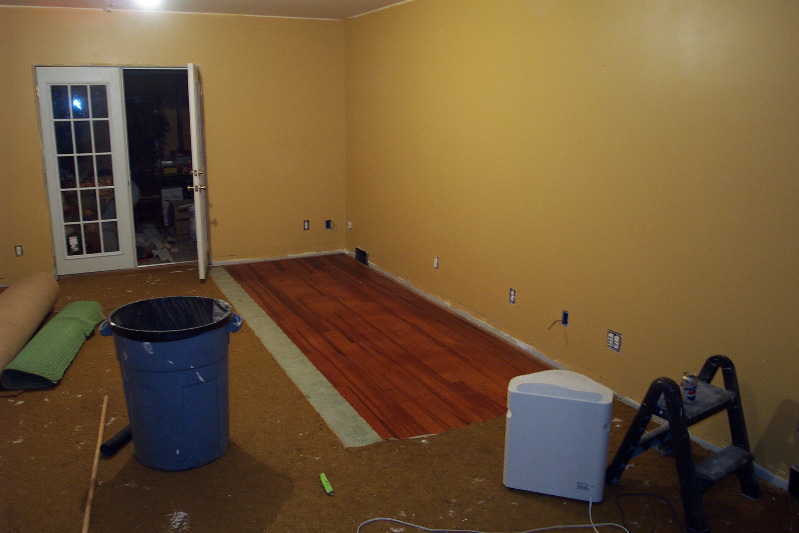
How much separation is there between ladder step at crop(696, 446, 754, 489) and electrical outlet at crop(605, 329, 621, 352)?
0.98 metres

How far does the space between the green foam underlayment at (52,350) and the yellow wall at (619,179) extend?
284cm

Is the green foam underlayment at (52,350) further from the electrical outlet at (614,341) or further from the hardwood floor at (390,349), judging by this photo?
the electrical outlet at (614,341)

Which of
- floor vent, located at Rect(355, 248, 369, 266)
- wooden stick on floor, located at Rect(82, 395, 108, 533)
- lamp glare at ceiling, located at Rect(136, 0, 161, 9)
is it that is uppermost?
lamp glare at ceiling, located at Rect(136, 0, 161, 9)

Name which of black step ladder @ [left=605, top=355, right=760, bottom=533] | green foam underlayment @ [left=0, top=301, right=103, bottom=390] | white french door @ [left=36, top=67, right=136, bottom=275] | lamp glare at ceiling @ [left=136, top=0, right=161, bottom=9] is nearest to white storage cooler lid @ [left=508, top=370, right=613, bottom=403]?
black step ladder @ [left=605, top=355, right=760, bottom=533]

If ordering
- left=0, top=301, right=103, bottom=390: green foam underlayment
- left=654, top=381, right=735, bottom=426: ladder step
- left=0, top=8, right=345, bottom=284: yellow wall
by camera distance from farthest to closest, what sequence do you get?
left=0, top=8, right=345, bottom=284: yellow wall, left=0, top=301, right=103, bottom=390: green foam underlayment, left=654, top=381, right=735, bottom=426: ladder step

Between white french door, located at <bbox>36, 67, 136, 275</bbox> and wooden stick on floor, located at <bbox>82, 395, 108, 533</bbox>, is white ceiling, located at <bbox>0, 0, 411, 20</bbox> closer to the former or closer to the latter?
white french door, located at <bbox>36, 67, 136, 275</bbox>

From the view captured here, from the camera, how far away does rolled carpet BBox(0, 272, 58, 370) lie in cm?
419

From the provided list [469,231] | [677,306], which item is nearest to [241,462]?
[677,306]

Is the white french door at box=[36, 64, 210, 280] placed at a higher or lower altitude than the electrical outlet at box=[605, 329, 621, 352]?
higher

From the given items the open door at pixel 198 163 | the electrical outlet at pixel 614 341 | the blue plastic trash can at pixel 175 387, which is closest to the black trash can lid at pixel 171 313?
the blue plastic trash can at pixel 175 387

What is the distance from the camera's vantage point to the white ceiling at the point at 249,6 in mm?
5770

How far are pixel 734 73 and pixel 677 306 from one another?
47.8 inches

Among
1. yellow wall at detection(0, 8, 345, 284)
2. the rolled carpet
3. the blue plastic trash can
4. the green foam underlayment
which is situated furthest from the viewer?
yellow wall at detection(0, 8, 345, 284)

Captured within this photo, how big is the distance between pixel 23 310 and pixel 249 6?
336cm
